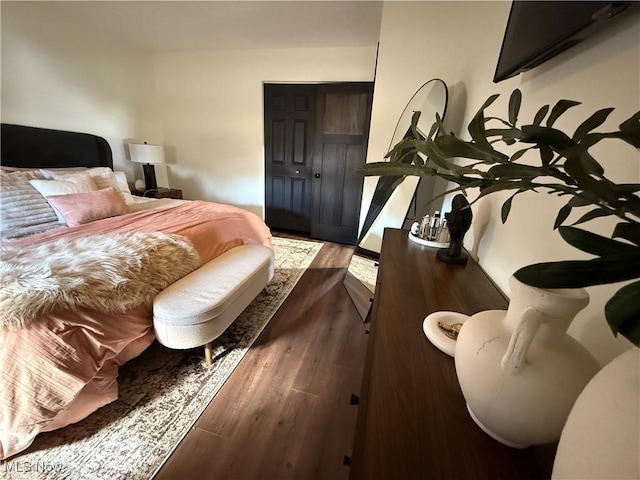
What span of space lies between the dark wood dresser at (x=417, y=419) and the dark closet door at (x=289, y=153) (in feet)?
10.8

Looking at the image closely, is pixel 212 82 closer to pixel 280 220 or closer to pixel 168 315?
pixel 280 220

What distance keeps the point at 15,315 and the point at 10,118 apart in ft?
8.69

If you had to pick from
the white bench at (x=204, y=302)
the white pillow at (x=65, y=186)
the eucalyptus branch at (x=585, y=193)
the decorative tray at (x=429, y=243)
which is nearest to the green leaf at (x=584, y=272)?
the eucalyptus branch at (x=585, y=193)

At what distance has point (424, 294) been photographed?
95cm

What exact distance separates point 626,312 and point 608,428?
0.13 m

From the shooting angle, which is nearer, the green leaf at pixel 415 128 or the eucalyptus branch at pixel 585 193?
the eucalyptus branch at pixel 585 193

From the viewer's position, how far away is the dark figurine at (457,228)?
121cm

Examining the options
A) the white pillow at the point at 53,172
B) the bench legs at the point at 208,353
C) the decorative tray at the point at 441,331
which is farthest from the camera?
the white pillow at the point at 53,172

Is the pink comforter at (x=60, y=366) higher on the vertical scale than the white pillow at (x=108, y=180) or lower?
lower

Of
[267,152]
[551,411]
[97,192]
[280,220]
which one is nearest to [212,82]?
[267,152]

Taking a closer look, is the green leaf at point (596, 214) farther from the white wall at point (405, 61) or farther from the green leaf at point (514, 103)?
the white wall at point (405, 61)

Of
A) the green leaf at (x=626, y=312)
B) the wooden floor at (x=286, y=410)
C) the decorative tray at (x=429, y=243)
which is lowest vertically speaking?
the wooden floor at (x=286, y=410)

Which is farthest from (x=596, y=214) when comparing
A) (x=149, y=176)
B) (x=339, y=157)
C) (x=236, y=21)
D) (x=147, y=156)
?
(x=149, y=176)

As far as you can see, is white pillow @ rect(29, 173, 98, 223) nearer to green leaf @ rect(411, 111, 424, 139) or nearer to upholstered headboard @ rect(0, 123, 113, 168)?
upholstered headboard @ rect(0, 123, 113, 168)
